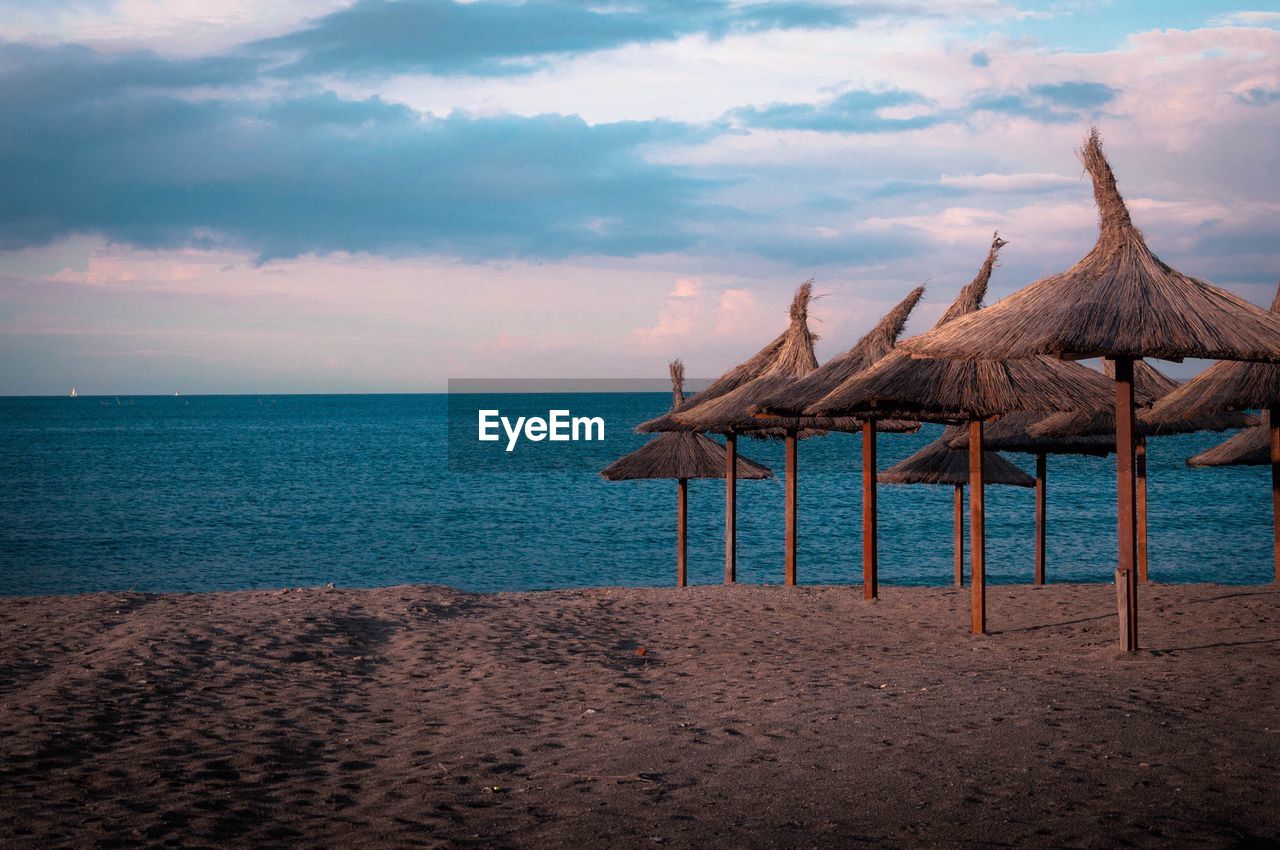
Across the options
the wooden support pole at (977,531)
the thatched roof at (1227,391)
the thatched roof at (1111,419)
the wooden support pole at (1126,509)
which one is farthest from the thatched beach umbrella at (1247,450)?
the wooden support pole at (1126,509)

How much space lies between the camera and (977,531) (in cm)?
951

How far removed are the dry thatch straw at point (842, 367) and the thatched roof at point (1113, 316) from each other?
8.24 ft

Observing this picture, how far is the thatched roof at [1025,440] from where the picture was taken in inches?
584

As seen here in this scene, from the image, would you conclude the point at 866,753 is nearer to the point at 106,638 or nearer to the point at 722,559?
the point at 106,638

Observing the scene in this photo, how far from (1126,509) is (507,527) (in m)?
25.4

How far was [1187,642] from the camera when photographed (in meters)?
8.82

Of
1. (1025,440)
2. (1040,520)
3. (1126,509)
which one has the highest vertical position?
(1025,440)

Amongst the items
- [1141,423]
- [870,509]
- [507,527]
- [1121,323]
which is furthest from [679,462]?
[507,527]

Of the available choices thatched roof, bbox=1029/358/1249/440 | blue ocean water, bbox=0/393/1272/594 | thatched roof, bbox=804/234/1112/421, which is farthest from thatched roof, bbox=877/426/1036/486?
blue ocean water, bbox=0/393/1272/594

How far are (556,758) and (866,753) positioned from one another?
1648 mm

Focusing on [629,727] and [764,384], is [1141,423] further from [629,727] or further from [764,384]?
[629,727]

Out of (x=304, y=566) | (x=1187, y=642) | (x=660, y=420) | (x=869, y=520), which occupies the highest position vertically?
(x=660, y=420)

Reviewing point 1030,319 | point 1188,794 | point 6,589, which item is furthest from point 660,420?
point 6,589

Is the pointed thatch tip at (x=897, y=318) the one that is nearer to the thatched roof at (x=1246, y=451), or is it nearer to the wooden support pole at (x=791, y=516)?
the wooden support pole at (x=791, y=516)
